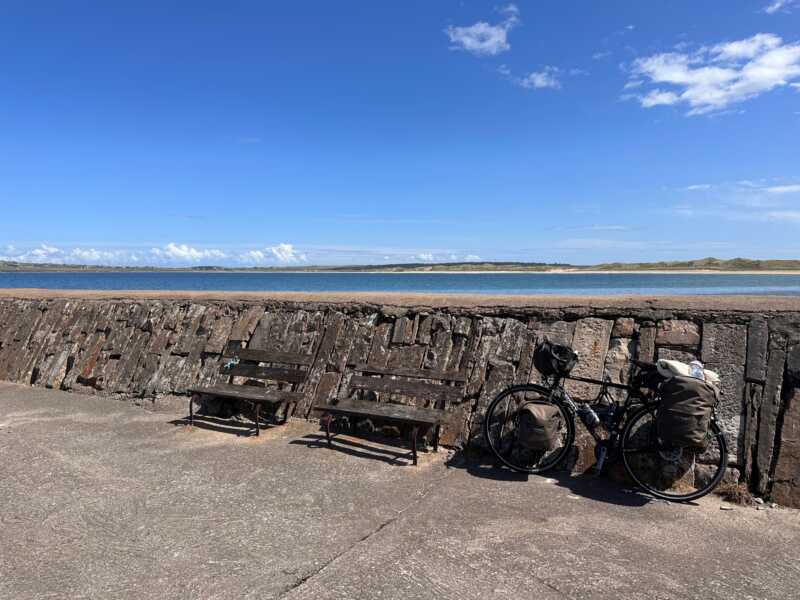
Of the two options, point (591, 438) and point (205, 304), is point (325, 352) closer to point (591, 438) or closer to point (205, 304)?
point (205, 304)

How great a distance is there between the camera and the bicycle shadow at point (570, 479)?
496cm

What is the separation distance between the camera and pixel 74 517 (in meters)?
4.49

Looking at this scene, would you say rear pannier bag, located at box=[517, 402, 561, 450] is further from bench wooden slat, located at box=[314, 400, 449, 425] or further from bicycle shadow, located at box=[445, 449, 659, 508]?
bench wooden slat, located at box=[314, 400, 449, 425]

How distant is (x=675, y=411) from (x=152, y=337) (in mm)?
8190

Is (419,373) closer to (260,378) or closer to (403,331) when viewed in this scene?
(403,331)

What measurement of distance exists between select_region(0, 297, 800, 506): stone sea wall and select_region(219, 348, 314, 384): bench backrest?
0.70ft

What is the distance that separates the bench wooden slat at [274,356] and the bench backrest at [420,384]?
39.9 inches

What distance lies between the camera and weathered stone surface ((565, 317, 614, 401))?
233 inches

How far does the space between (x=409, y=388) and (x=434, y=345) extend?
78cm

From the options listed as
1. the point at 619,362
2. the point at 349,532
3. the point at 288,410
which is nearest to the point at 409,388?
the point at 288,410

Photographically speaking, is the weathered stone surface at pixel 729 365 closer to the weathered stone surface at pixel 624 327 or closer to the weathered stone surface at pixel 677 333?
the weathered stone surface at pixel 677 333

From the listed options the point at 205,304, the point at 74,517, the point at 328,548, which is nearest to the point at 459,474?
the point at 328,548

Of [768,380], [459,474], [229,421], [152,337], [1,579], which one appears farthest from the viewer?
[152,337]

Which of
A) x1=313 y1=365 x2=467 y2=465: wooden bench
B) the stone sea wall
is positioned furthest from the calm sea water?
x1=313 y1=365 x2=467 y2=465: wooden bench
